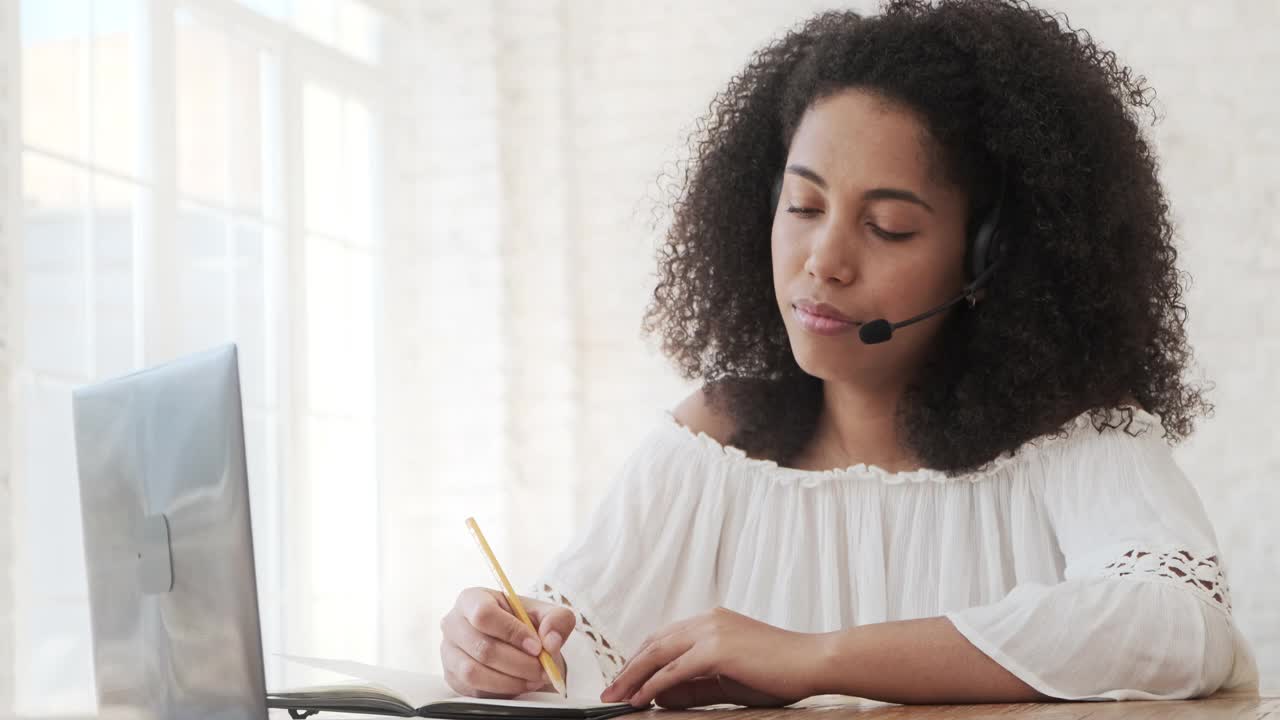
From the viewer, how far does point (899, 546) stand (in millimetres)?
1517

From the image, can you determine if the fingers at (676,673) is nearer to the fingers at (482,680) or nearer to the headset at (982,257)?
the fingers at (482,680)

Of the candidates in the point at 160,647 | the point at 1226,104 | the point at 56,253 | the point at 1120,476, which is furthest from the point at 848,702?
the point at 1226,104

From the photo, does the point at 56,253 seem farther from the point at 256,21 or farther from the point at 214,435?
the point at 214,435

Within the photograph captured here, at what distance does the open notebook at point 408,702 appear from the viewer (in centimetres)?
101

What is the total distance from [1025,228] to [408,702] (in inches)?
34.1

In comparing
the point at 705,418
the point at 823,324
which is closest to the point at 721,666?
the point at 823,324

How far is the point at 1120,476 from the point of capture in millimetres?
1343

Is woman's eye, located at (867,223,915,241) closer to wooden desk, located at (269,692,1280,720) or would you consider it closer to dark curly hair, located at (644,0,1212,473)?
dark curly hair, located at (644,0,1212,473)

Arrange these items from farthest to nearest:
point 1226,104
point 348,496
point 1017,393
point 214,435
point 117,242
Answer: point 348,496
point 1226,104
point 117,242
point 1017,393
point 214,435

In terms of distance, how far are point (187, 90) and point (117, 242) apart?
1.61ft

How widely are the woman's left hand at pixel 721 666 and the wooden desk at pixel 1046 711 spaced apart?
0.05 feet

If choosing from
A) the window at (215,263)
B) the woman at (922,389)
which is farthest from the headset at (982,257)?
the window at (215,263)

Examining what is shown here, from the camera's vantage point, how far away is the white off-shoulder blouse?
3.86 ft

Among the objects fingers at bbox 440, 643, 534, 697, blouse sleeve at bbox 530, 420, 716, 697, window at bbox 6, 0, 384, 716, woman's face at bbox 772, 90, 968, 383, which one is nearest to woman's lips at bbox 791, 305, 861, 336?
woman's face at bbox 772, 90, 968, 383
